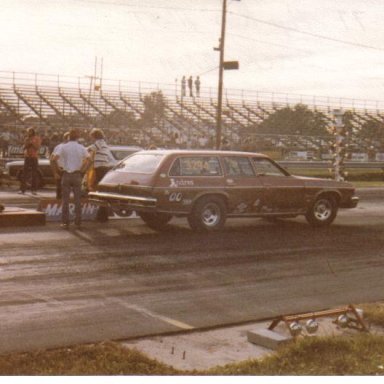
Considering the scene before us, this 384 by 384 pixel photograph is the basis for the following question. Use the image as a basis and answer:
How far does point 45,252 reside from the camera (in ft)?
34.7

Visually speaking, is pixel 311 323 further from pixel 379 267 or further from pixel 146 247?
pixel 146 247

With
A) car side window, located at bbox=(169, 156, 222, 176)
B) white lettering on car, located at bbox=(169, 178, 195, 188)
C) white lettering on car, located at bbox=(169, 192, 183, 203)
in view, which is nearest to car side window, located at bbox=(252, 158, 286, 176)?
car side window, located at bbox=(169, 156, 222, 176)

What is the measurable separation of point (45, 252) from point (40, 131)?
83.9 feet

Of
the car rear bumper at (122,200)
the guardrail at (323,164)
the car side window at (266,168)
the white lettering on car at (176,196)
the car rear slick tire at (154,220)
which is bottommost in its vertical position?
the car rear slick tire at (154,220)

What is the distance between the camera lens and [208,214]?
13.2 m

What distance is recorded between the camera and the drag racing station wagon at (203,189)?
1274cm

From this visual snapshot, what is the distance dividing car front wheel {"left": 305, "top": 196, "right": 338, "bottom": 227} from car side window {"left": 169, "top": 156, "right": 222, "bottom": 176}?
7.04 feet

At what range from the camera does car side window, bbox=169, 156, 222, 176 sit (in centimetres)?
1299

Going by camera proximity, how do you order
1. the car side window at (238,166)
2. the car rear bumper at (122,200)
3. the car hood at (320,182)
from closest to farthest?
the car rear bumper at (122,200) < the car side window at (238,166) < the car hood at (320,182)

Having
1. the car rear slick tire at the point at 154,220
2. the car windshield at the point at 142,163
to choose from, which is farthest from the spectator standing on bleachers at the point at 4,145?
the car rear slick tire at the point at 154,220

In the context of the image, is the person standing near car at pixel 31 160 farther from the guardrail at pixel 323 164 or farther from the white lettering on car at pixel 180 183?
the guardrail at pixel 323 164

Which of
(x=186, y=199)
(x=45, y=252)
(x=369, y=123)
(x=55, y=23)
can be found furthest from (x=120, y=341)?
(x=369, y=123)

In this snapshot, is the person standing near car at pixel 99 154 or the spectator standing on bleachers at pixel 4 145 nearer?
the person standing near car at pixel 99 154

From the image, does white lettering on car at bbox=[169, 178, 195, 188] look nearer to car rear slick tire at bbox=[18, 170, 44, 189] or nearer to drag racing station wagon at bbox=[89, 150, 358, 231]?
drag racing station wagon at bbox=[89, 150, 358, 231]
